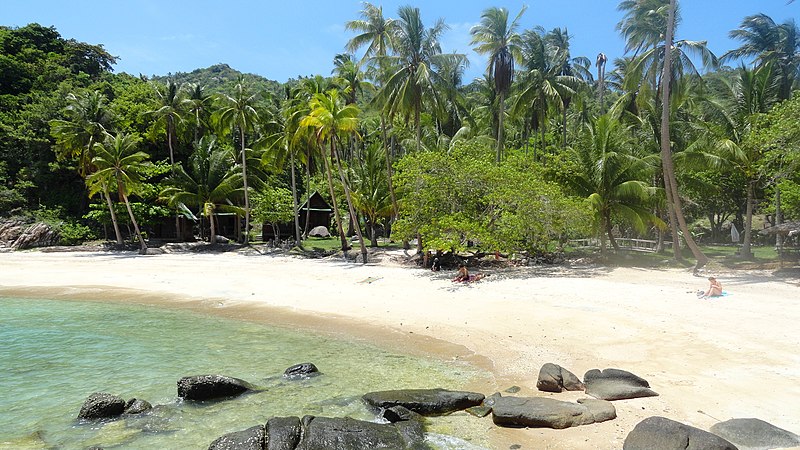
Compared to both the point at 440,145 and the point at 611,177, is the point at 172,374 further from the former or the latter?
the point at 440,145

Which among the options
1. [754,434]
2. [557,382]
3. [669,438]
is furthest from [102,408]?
[754,434]

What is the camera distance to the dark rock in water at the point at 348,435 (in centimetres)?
596

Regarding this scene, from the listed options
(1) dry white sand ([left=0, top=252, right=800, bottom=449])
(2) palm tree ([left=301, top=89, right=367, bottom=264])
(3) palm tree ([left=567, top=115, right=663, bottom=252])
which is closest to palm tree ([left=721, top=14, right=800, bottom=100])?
(3) palm tree ([left=567, top=115, right=663, bottom=252])

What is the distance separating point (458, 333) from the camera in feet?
38.1

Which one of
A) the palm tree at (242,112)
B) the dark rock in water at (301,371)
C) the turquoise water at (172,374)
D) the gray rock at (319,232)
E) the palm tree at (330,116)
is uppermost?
the palm tree at (242,112)

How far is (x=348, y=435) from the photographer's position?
20.0 feet

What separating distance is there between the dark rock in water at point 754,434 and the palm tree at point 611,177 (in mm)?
17250

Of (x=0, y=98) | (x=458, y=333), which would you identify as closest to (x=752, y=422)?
(x=458, y=333)

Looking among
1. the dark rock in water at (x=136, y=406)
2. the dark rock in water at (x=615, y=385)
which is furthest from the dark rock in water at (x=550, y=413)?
the dark rock in water at (x=136, y=406)

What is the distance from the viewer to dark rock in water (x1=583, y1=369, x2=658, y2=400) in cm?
713

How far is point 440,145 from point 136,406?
27.1 meters

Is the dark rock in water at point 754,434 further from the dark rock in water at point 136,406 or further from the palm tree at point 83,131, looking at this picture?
the palm tree at point 83,131

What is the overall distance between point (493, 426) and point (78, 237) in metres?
36.7

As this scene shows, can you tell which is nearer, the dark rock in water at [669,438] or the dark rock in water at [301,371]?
the dark rock in water at [669,438]
